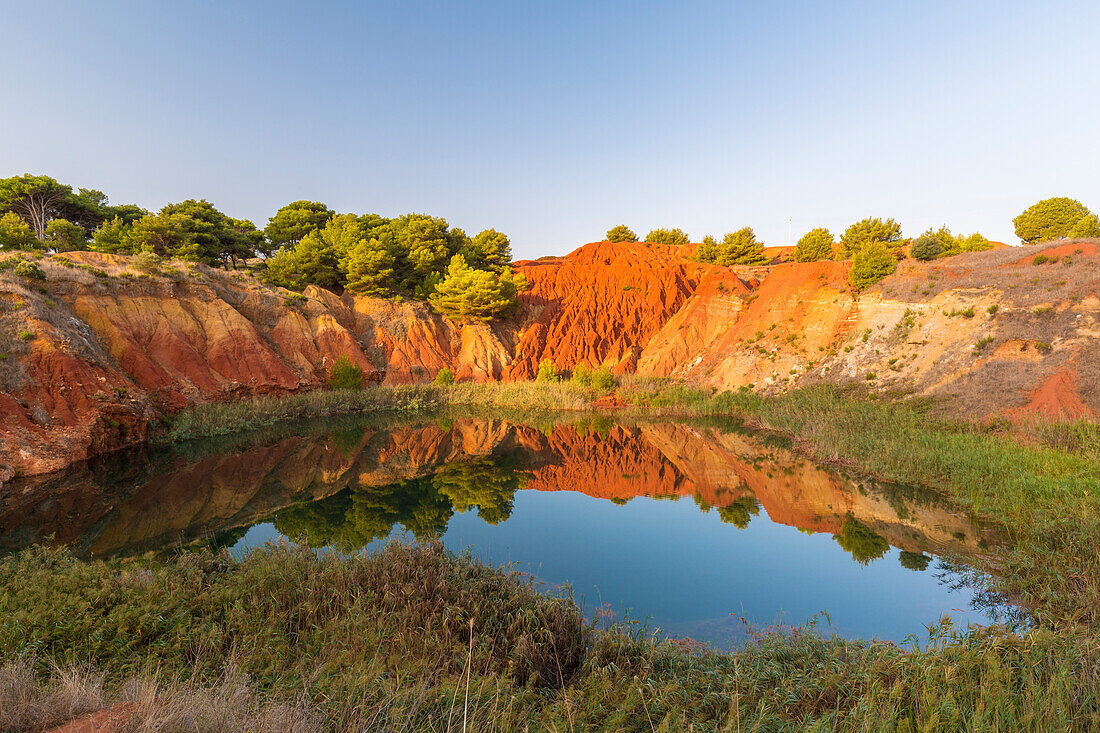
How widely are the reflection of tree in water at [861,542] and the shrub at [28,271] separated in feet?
106

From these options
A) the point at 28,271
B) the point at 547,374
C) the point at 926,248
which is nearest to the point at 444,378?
the point at 547,374

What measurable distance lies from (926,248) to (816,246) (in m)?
15.9

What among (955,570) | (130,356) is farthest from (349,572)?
(130,356)

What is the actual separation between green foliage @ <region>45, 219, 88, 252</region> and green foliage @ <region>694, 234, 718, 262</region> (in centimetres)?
5429

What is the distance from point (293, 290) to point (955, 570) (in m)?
Result: 42.3

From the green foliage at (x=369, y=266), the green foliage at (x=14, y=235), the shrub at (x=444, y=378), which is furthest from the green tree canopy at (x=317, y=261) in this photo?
the green foliage at (x=14, y=235)

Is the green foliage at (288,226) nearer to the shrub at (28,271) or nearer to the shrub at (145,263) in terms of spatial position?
the shrub at (145,263)

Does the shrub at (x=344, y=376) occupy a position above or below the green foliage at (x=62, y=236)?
below

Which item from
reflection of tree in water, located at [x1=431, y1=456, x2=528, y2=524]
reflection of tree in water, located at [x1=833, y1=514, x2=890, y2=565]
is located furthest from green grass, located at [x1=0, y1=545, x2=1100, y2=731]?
reflection of tree in water, located at [x1=431, y1=456, x2=528, y2=524]

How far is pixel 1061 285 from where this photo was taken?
2205 cm

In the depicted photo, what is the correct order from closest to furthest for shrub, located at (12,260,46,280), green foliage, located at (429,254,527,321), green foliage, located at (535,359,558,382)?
shrub, located at (12,260,46,280), green foliage, located at (535,359,558,382), green foliage, located at (429,254,527,321)

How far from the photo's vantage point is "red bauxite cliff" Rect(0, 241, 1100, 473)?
17766mm

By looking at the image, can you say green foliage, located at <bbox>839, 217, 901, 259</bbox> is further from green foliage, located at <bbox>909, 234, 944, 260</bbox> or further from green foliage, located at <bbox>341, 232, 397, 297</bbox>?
green foliage, located at <bbox>341, 232, 397, 297</bbox>

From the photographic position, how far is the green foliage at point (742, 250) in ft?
159
